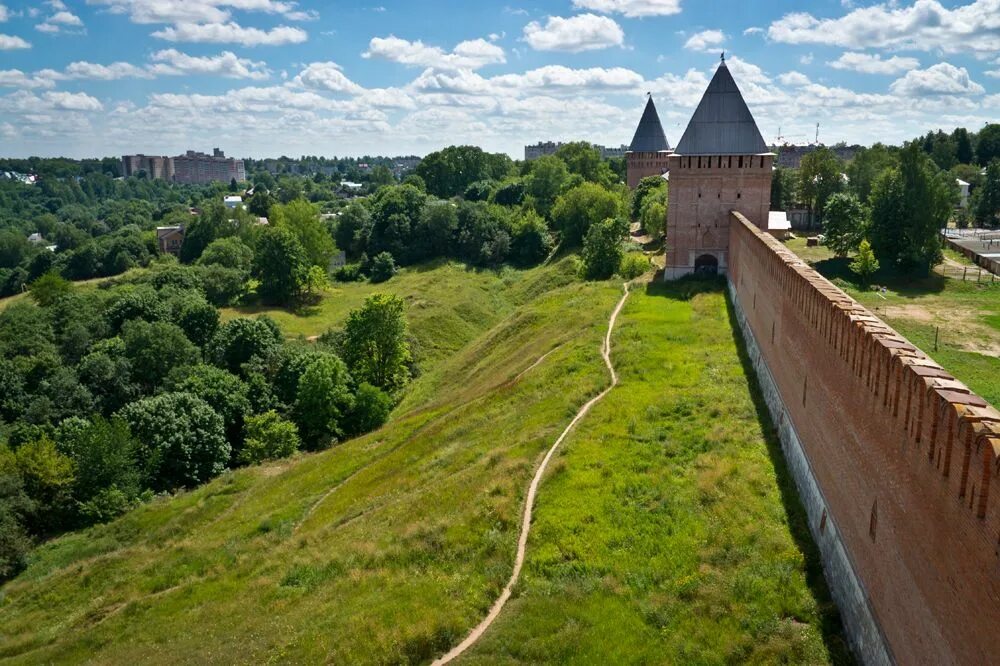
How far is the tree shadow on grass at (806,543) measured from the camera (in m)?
12.0

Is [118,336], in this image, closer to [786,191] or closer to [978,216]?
[786,191]

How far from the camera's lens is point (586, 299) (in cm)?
4116

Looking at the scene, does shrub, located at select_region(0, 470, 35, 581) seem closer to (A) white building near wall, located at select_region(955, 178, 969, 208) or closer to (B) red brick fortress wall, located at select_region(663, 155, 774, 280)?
(B) red brick fortress wall, located at select_region(663, 155, 774, 280)

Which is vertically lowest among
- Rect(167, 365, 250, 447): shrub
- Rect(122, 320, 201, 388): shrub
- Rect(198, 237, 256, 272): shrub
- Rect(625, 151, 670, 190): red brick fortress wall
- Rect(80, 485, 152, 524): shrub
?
Rect(80, 485, 152, 524): shrub

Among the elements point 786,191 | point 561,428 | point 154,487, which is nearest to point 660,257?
point 786,191

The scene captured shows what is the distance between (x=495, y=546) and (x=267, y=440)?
66.3 feet

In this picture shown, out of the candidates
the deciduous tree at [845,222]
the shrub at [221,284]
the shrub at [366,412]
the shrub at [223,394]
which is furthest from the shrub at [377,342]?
the deciduous tree at [845,222]

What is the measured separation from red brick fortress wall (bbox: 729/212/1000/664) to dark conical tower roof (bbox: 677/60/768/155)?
71.1 feet

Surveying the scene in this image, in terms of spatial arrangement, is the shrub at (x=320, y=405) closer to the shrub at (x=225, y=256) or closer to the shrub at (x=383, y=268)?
the shrub at (x=383, y=268)

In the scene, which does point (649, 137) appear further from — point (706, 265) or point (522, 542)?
point (522, 542)

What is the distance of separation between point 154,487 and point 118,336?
16941 millimetres

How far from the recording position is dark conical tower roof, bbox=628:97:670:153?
70.3 metres

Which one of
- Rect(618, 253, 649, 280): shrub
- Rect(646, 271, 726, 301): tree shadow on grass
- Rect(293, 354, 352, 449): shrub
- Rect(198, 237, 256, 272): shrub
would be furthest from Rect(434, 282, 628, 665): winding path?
Rect(198, 237, 256, 272): shrub

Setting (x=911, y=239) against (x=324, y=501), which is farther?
(x=911, y=239)
